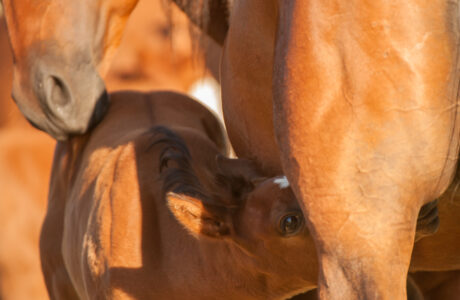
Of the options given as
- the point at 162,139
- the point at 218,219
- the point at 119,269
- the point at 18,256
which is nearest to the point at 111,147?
the point at 162,139

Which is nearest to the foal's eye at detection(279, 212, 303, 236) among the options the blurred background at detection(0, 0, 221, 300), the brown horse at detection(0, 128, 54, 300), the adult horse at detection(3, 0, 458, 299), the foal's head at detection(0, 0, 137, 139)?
the adult horse at detection(3, 0, 458, 299)

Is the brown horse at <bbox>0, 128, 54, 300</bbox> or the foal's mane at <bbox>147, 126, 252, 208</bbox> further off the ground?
the foal's mane at <bbox>147, 126, 252, 208</bbox>

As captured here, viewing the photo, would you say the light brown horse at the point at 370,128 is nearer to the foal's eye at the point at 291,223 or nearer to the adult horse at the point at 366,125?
the adult horse at the point at 366,125

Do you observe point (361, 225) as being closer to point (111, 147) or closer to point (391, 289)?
point (391, 289)

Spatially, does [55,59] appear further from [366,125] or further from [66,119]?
[366,125]

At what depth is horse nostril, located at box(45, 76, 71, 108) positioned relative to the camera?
219cm

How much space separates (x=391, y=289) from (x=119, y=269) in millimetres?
781

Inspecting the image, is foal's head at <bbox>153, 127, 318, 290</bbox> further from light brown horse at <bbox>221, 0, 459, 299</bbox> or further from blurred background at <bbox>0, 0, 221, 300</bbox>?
blurred background at <bbox>0, 0, 221, 300</bbox>

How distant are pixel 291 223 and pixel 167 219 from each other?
415 mm

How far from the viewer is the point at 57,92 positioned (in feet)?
7.27

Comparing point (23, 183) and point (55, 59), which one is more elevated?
point (55, 59)

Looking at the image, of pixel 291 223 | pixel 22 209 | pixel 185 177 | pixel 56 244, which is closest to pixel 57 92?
pixel 56 244

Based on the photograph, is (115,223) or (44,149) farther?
(44,149)

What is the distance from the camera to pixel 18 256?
4.76m
